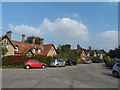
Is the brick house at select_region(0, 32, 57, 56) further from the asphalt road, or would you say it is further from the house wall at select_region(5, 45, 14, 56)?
the asphalt road

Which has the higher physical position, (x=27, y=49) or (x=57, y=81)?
(x=27, y=49)

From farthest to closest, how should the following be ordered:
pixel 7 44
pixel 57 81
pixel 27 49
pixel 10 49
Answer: pixel 27 49, pixel 10 49, pixel 7 44, pixel 57 81

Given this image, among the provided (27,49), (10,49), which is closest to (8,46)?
(10,49)

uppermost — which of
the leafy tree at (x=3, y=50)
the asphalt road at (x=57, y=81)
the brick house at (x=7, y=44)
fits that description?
the brick house at (x=7, y=44)

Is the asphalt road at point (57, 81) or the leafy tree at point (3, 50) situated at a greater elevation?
the leafy tree at point (3, 50)

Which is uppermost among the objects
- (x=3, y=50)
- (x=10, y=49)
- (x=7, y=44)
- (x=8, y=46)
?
(x=7, y=44)

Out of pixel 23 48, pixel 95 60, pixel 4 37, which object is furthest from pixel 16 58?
pixel 95 60

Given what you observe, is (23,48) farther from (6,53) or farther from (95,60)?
(95,60)

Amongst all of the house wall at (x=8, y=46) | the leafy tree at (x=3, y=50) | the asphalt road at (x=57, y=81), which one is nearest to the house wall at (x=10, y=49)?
the house wall at (x=8, y=46)

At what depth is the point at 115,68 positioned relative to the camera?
41.2 ft

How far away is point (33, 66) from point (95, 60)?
42128mm

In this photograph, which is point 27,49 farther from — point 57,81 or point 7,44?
point 57,81

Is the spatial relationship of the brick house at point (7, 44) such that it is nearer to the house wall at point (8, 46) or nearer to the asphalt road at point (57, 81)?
the house wall at point (8, 46)

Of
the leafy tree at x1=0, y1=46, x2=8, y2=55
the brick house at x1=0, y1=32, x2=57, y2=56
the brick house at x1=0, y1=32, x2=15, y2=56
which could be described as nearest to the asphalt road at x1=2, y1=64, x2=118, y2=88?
the leafy tree at x1=0, y1=46, x2=8, y2=55
